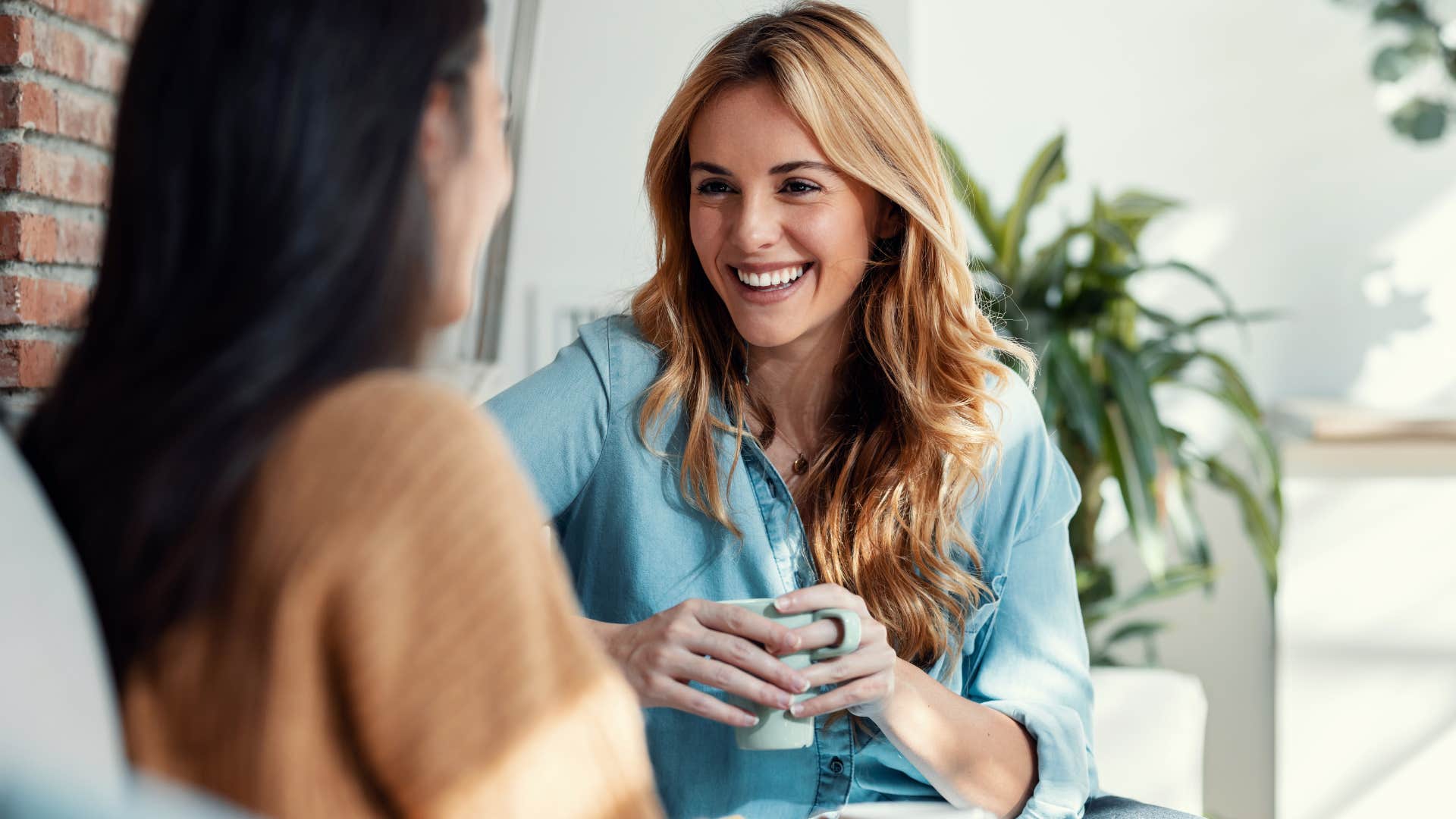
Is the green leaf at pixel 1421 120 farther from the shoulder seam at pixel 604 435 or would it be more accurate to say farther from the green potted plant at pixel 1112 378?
the shoulder seam at pixel 604 435

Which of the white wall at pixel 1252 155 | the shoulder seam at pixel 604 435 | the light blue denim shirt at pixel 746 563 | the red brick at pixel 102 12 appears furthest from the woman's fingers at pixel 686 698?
the white wall at pixel 1252 155

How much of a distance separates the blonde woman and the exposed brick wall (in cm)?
55

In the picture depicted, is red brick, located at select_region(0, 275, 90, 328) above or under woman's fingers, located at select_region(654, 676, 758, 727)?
above

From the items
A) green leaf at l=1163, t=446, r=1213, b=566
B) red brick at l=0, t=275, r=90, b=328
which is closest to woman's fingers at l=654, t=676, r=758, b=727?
red brick at l=0, t=275, r=90, b=328

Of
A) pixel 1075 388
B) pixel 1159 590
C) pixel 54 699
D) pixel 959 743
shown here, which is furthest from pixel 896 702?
pixel 1159 590

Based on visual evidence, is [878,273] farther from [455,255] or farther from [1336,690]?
[1336,690]

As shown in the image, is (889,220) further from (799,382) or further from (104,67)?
(104,67)

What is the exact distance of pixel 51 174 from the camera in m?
1.41

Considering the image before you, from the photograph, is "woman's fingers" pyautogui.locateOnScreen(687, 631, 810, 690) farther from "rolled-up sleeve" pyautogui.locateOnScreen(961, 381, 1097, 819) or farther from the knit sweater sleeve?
the knit sweater sleeve

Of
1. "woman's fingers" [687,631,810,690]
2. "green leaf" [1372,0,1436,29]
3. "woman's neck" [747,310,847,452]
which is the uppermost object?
"green leaf" [1372,0,1436,29]

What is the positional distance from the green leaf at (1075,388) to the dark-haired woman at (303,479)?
190cm

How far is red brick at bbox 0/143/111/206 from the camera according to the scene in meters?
1.34

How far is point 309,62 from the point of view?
1.98ft

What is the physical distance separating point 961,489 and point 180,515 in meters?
0.97
